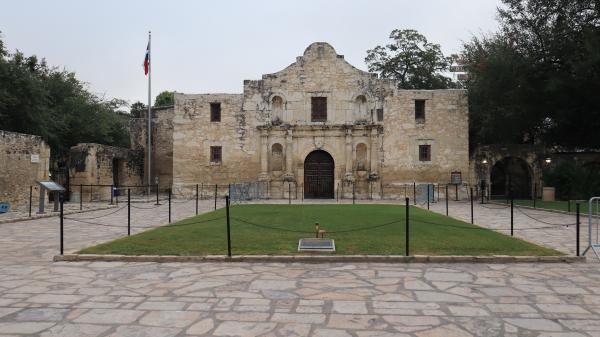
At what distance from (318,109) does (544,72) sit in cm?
1212

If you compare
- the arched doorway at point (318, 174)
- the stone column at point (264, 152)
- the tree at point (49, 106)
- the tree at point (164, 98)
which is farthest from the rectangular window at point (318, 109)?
the tree at point (164, 98)

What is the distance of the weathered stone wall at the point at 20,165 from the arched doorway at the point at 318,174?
14.0 metres

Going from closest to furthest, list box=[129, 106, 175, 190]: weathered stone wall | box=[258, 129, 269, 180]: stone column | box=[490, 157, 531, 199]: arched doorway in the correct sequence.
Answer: box=[258, 129, 269, 180]: stone column
box=[490, 157, 531, 199]: arched doorway
box=[129, 106, 175, 190]: weathered stone wall

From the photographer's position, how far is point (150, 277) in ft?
22.3

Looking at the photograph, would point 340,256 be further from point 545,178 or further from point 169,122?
point 169,122

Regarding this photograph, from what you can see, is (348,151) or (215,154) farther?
(215,154)

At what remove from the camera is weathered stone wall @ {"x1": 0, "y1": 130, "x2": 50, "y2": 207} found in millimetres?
18359

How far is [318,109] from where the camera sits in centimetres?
2862

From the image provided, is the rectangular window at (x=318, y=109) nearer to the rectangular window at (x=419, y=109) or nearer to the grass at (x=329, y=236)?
the rectangular window at (x=419, y=109)

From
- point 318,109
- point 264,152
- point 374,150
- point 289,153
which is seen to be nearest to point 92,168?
point 264,152

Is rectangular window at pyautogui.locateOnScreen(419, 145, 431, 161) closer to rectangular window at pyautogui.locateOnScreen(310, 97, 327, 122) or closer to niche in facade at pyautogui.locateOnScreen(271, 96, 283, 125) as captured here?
rectangular window at pyautogui.locateOnScreen(310, 97, 327, 122)

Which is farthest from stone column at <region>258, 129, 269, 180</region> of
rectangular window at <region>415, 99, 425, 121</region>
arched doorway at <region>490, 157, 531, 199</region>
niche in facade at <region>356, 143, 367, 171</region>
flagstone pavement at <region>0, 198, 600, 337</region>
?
flagstone pavement at <region>0, 198, 600, 337</region>

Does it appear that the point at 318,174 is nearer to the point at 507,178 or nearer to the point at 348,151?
the point at 348,151

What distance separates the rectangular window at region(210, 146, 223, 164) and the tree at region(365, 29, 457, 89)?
59.9ft
